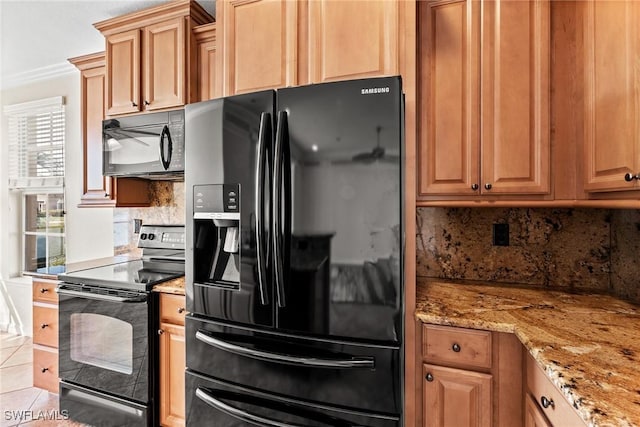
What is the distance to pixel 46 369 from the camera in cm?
234

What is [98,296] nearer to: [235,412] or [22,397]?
[235,412]

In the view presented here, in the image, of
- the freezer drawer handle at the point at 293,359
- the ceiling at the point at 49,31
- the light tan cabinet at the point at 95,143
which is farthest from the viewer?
the light tan cabinet at the point at 95,143

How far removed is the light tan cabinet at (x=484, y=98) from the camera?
1.54 metres

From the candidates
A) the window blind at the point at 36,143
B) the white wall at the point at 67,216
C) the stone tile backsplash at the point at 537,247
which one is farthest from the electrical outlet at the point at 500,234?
the window blind at the point at 36,143

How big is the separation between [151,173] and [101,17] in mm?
1255

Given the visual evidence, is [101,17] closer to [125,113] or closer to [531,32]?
[125,113]

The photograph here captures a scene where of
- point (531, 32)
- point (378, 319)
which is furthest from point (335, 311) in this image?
point (531, 32)

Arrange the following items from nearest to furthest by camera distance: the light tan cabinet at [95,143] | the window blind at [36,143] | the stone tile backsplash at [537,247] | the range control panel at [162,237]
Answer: the stone tile backsplash at [537,247] → the range control panel at [162,237] → the light tan cabinet at [95,143] → the window blind at [36,143]

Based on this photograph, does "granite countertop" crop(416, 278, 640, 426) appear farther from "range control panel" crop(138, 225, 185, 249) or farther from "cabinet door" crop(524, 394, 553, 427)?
"range control panel" crop(138, 225, 185, 249)

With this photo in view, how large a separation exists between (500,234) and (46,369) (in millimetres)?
3118

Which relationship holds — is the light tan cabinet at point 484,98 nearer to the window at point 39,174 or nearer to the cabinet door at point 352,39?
the cabinet door at point 352,39

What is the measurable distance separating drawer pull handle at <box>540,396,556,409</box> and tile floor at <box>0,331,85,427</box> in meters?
2.56

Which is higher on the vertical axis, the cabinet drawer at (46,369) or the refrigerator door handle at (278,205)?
the refrigerator door handle at (278,205)

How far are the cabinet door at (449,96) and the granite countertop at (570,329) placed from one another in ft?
1.75
